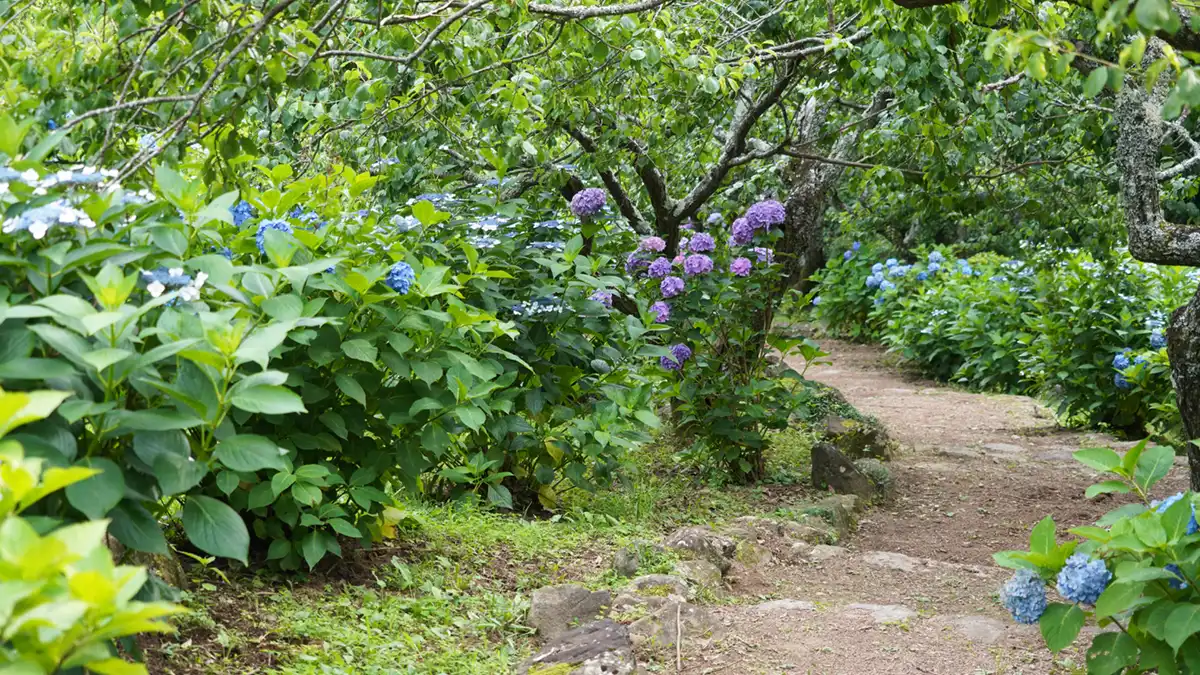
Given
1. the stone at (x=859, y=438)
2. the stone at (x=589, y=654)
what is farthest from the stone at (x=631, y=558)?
the stone at (x=859, y=438)

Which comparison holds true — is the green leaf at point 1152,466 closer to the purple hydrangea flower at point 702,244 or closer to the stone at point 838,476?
the purple hydrangea flower at point 702,244

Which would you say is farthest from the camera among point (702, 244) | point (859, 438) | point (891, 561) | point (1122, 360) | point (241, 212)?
point (1122, 360)

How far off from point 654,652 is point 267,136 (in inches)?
166

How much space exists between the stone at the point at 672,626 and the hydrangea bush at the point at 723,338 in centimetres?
204

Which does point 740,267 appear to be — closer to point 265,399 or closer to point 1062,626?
point 1062,626

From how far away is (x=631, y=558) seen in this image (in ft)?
12.8

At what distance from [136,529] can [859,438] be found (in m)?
5.42

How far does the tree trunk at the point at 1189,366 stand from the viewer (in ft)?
12.3

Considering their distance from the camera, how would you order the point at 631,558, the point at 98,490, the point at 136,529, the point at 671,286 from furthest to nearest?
the point at 671,286, the point at 631,558, the point at 136,529, the point at 98,490

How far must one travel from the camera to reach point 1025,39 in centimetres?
218

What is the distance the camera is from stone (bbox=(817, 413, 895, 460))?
668 cm

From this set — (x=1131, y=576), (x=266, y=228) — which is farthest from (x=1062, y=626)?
(x=266, y=228)

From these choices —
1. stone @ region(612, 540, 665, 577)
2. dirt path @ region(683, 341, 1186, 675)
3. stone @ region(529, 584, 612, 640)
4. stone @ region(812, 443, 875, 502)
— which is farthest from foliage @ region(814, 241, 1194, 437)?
stone @ region(529, 584, 612, 640)

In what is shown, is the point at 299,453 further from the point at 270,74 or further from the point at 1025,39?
the point at 1025,39
